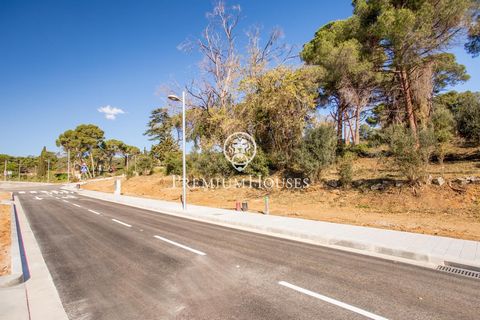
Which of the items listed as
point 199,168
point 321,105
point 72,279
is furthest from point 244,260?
point 321,105

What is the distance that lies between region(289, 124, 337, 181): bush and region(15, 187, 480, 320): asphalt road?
1049cm

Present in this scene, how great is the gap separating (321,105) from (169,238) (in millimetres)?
24203

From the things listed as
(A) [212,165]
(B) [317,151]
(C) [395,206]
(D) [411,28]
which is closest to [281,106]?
(B) [317,151]

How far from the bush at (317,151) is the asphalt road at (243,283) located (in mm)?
10487

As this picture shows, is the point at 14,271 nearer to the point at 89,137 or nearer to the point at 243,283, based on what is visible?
the point at 243,283

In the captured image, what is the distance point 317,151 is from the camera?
17.7 meters

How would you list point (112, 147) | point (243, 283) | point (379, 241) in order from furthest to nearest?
point (112, 147)
point (379, 241)
point (243, 283)

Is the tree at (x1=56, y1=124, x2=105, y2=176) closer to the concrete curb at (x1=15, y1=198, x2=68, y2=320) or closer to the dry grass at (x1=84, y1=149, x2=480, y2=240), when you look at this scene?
the dry grass at (x1=84, y1=149, x2=480, y2=240)

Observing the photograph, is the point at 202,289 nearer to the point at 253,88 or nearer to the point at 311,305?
the point at 311,305

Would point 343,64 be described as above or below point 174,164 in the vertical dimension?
above

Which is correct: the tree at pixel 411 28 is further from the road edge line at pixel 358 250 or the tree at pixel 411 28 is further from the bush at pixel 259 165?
the road edge line at pixel 358 250

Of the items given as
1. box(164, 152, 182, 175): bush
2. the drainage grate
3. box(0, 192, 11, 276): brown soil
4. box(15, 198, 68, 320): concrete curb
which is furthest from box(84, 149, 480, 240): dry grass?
box(164, 152, 182, 175): bush

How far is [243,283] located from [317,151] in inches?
555

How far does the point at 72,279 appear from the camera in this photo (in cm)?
542
